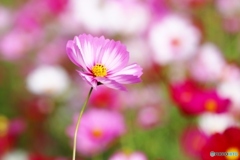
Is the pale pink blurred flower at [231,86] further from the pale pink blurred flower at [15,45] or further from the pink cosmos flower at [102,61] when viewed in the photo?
the pale pink blurred flower at [15,45]

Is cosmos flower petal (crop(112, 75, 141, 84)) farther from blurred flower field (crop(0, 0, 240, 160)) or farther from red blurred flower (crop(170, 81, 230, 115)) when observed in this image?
red blurred flower (crop(170, 81, 230, 115))

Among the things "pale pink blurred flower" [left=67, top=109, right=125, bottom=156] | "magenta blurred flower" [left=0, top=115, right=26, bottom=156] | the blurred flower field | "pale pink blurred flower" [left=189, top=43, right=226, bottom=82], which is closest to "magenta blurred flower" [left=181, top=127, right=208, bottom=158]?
the blurred flower field

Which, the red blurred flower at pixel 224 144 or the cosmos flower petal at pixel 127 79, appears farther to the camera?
the red blurred flower at pixel 224 144

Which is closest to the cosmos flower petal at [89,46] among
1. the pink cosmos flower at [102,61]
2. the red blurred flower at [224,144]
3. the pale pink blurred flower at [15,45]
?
the pink cosmos flower at [102,61]

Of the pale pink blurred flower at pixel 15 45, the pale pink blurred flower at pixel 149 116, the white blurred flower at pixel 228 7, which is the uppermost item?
the white blurred flower at pixel 228 7

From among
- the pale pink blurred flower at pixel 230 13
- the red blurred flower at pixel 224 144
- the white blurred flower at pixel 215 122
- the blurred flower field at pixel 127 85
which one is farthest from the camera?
the pale pink blurred flower at pixel 230 13

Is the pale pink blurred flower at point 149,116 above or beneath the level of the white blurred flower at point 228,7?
beneath

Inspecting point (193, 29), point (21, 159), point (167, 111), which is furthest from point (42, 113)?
point (193, 29)

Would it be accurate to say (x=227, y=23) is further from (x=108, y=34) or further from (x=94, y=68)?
(x=94, y=68)
